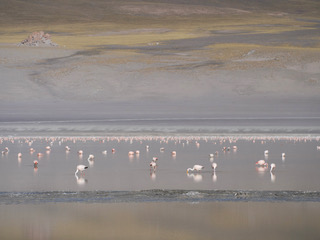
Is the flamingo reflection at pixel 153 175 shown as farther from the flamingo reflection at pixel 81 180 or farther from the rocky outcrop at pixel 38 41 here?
the rocky outcrop at pixel 38 41

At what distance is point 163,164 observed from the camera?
13469mm

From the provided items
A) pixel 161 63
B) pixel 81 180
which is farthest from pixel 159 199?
pixel 161 63

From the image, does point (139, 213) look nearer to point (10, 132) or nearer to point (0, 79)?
point (10, 132)

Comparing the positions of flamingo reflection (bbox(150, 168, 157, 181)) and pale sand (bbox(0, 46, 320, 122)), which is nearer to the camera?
flamingo reflection (bbox(150, 168, 157, 181))

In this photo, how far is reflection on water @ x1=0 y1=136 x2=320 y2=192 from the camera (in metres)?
10.4

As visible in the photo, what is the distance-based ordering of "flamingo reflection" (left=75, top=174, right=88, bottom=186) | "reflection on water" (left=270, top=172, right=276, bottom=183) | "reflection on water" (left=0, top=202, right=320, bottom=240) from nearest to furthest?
"reflection on water" (left=0, top=202, right=320, bottom=240), "flamingo reflection" (left=75, top=174, right=88, bottom=186), "reflection on water" (left=270, top=172, right=276, bottom=183)

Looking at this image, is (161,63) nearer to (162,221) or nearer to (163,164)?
(163,164)

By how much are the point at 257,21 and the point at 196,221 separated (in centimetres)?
4855

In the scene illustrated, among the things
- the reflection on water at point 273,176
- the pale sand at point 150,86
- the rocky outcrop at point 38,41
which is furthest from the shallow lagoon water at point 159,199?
the rocky outcrop at point 38,41

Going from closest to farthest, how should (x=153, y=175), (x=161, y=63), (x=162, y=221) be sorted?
(x=162, y=221)
(x=153, y=175)
(x=161, y=63)

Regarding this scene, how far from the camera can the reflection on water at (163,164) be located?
10.4 metres

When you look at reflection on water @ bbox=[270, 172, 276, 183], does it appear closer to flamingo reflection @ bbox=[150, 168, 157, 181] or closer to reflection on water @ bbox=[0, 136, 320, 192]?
reflection on water @ bbox=[0, 136, 320, 192]

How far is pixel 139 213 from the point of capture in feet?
26.5

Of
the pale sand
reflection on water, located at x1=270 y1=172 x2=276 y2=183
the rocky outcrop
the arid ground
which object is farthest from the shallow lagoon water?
the rocky outcrop
